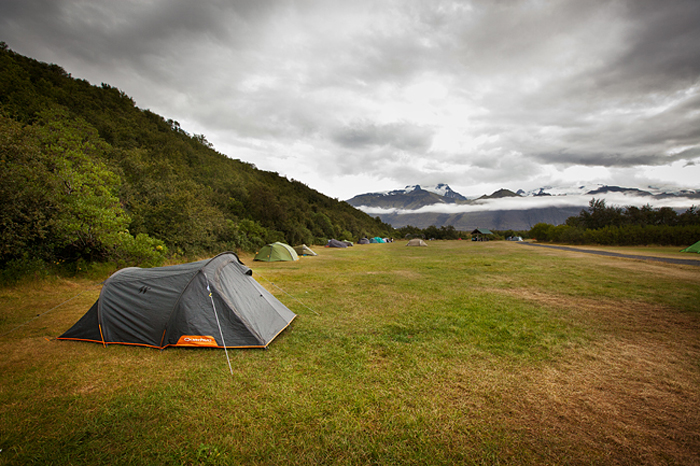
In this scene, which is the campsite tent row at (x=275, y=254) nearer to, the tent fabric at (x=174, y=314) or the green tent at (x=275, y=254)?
the green tent at (x=275, y=254)

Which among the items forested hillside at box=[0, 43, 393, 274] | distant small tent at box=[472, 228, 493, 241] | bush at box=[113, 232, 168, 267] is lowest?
distant small tent at box=[472, 228, 493, 241]

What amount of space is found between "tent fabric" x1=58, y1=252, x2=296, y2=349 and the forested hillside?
6165 millimetres

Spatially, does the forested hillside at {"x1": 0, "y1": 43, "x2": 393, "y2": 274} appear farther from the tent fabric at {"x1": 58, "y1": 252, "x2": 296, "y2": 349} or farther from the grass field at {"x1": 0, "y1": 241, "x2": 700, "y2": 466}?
the tent fabric at {"x1": 58, "y1": 252, "x2": 296, "y2": 349}

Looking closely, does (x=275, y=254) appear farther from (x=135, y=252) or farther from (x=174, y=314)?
(x=174, y=314)

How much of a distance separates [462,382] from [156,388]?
4.60 m

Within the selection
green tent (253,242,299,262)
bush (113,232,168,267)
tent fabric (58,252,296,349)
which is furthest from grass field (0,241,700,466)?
green tent (253,242,299,262)

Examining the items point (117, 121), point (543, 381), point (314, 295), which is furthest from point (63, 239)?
point (117, 121)

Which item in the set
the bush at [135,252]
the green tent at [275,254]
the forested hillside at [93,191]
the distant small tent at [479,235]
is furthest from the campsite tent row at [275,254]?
the distant small tent at [479,235]

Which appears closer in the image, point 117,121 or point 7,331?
point 7,331

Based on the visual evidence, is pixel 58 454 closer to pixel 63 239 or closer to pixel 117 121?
pixel 63 239

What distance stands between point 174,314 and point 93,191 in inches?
345

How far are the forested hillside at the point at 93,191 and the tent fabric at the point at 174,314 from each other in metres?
6.17

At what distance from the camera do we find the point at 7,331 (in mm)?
5703

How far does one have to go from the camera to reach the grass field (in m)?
2.76
